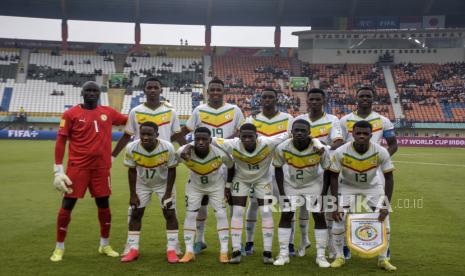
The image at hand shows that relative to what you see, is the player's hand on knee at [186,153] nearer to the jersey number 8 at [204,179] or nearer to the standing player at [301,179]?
the jersey number 8 at [204,179]

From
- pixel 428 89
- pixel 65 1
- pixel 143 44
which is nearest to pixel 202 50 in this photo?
pixel 143 44

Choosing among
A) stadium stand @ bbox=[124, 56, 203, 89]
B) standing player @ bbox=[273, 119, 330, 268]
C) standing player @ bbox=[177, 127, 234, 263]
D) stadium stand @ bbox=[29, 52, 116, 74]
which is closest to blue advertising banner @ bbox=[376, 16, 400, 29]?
stadium stand @ bbox=[124, 56, 203, 89]

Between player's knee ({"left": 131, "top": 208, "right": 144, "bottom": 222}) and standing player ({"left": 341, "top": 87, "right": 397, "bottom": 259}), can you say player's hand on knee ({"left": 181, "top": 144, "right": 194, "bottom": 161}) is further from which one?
standing player ({"left": 341, "top": 87, "right": 397, "bottom": 259})

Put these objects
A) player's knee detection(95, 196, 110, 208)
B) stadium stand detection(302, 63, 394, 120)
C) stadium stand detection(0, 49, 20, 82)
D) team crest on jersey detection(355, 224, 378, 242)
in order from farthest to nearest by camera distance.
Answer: stadium stand detection(0, 49, 20, 82) < stadium stand detection(302, 63, 394, 120) < player's knee detection(95, 196, 110, 208) < team crest on jersey detection(355, 224, 378, 242)

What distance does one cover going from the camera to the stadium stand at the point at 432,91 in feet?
138

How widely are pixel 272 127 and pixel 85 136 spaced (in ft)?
8.59

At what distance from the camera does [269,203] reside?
21.9 feet

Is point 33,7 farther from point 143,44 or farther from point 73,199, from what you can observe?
point 73,199

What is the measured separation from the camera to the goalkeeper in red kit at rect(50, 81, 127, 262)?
259 inches

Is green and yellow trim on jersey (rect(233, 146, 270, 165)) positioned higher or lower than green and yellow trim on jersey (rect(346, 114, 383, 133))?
lower

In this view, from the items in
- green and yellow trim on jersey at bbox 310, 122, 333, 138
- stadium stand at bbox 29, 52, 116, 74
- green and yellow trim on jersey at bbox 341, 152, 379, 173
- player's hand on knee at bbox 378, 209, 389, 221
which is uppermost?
stadium stand at bbox 29, 52, 116, 74

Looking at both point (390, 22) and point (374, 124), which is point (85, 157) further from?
point (390, 22)

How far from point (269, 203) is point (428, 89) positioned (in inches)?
1742

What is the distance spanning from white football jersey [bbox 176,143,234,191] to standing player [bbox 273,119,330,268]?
721mm
